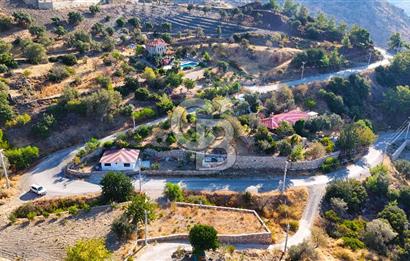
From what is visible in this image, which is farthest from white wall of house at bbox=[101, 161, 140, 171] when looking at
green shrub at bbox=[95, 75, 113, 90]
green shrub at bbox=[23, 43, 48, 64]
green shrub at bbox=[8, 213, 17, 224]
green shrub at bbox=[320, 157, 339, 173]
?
green shrub at bbox=[23, 43, 48, 64]

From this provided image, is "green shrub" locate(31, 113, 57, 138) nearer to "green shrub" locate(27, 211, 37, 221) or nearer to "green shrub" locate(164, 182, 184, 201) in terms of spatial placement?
"green shrub" locate(27, 211, 37, 221)

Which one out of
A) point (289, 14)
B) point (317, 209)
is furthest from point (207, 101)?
point (289, 14)

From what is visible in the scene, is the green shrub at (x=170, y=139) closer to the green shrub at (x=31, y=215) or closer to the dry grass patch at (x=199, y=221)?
the dry grass patch at (x=199, y=221)

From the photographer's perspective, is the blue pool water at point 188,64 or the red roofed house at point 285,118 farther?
the blue pool water at point 188,64

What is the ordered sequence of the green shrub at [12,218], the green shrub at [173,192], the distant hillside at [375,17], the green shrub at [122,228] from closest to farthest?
1. the green shrub at [122,228]
2. the green shrub at [12,218]
3. the green shrub at [173,192]
4. the distant hillside at [375,17]

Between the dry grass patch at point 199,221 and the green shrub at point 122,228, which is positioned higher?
the green shrub at point 122,228

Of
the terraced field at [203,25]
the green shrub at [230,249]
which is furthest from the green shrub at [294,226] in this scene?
the terraced field at [203,25]

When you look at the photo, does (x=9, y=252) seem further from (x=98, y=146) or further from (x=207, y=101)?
(x=207, y=101)
